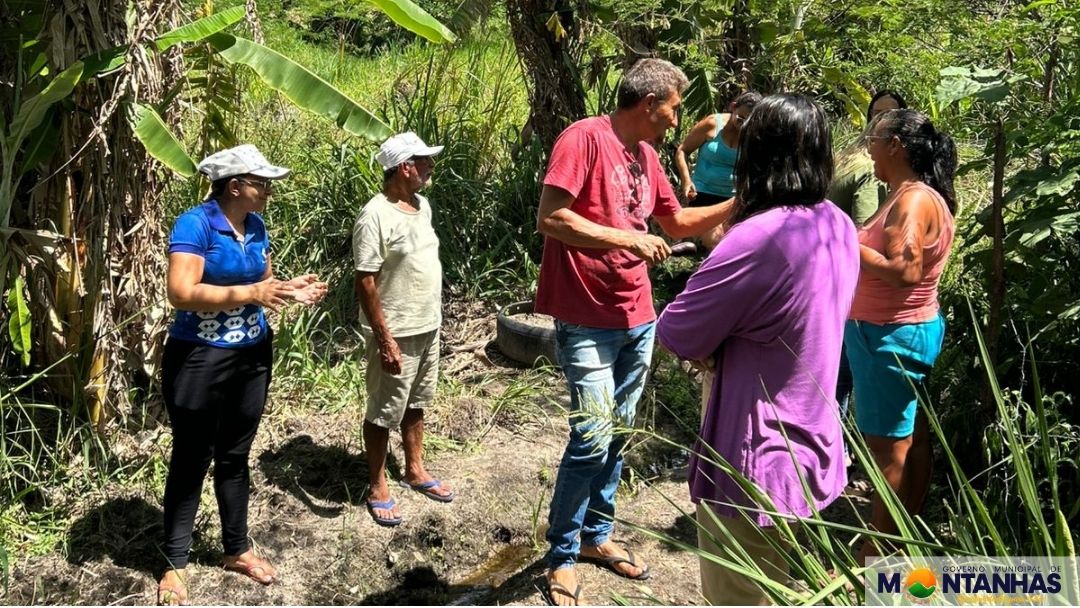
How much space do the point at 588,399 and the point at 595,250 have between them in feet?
1.87

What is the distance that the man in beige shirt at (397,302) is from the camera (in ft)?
15.4

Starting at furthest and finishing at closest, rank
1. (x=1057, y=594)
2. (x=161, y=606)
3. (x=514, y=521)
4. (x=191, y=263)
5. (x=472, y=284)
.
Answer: (x=472, y=284) < (x=514, y=521) < (x=161, y=606) < (x=191, y=263) < (x=1057, y=594)

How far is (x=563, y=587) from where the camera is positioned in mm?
4230

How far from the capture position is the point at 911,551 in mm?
2453

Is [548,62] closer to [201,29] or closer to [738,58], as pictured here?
[738,58]

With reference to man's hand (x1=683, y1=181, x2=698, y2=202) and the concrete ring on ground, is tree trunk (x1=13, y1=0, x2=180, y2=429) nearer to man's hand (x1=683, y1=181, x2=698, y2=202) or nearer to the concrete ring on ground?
the concrete ring on ground

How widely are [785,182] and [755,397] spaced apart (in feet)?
1.91

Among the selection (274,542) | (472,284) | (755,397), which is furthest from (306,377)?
(755,397)

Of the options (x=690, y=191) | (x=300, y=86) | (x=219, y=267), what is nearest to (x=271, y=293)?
(x=219, y=267)

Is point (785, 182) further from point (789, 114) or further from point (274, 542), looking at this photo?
point (274, 542)

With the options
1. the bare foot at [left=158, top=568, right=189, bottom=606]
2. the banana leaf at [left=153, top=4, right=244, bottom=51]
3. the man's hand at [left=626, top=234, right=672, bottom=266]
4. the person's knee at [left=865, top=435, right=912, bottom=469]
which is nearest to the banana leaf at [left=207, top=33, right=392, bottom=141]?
the banana leaf at [left=153, top=4, right=244, bottom=51]

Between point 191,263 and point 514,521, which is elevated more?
point 191,263

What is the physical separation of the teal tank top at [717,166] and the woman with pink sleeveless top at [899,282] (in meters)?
2.17

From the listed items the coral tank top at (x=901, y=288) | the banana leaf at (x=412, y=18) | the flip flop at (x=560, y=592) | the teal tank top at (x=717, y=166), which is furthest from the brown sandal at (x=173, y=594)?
the teal tank top at (x=717, y=166)
